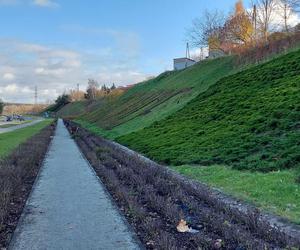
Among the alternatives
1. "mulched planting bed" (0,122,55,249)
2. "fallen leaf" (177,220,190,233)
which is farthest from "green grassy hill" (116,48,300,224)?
"mulched planting bed" (0,122,55,249)

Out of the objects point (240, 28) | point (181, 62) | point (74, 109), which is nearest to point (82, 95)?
point (74, 109)

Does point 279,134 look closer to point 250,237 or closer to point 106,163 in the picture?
point 106,163

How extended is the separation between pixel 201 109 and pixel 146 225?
19.4m

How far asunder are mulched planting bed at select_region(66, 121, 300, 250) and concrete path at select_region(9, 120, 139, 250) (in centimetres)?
33

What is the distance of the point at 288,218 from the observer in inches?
311

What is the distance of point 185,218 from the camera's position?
8078mm

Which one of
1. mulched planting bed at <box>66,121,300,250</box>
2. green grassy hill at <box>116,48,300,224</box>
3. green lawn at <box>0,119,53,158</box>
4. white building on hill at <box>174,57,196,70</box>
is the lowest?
green lawn at <box>0,119,53,158</box>

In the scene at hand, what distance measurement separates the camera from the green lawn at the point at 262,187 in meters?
8.69

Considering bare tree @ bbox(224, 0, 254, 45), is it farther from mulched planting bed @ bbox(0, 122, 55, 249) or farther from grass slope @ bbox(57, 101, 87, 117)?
grass slope @ bbox(57, 101, 87, 117)

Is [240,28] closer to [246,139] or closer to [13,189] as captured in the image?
[246,139]

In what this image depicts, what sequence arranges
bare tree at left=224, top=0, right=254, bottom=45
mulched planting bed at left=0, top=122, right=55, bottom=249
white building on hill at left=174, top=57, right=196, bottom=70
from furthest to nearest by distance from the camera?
white building on hill at left=174, top=57, right=196, bottom=70, bare tree at left=224, top=0, right=254, bottom=45, mulched planting bed at left=0, top=122, right=55, bottom=249

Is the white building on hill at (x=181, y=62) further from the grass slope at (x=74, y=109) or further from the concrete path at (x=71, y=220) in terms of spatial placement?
the concrete path at (x=71, y=220)

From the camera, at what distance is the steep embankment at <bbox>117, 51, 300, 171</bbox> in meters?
13.7

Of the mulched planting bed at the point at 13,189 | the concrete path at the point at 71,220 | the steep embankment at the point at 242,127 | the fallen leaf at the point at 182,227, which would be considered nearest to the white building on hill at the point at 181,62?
the steep embankment at the point at 242,127
